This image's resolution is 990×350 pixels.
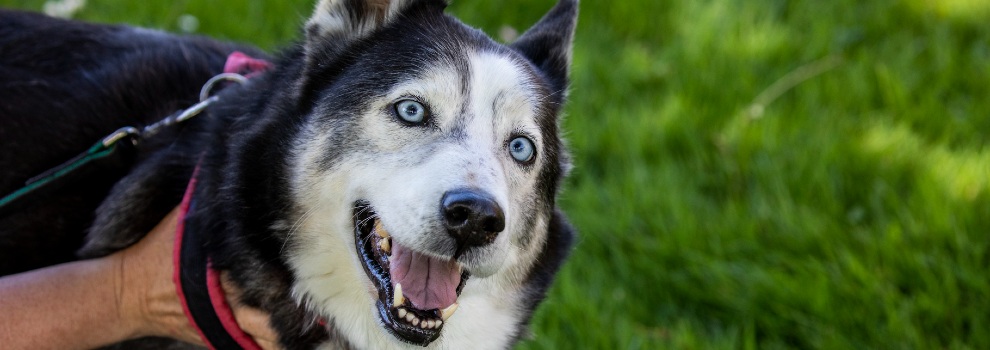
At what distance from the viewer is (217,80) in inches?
115

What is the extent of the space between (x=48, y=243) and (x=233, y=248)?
0.63m

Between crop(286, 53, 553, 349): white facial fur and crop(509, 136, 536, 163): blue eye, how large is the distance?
0.08 ft

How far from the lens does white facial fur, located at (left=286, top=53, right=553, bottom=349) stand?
2352 millimetres

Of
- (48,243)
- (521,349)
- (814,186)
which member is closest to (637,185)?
(814,186)

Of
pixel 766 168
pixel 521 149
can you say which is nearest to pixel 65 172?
pixel 521 149

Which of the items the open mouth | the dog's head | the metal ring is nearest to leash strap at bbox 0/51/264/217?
the metal ring

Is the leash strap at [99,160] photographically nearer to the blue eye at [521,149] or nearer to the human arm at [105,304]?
the human arm at [105,304]

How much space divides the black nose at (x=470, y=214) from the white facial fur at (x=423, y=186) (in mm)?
26

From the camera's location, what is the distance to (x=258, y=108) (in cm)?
275

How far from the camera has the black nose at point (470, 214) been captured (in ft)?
7.40

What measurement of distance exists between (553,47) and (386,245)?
1.00m

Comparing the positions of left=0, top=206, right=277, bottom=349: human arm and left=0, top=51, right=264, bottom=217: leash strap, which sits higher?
left=0, top=51, right=264, bottom=217: leash strap

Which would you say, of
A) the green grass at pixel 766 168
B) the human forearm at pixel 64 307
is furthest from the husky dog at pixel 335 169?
the green grass at pixel 766 168

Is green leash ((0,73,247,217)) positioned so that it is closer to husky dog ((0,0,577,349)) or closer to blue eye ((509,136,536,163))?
husky dog ((0,0,577,349))
